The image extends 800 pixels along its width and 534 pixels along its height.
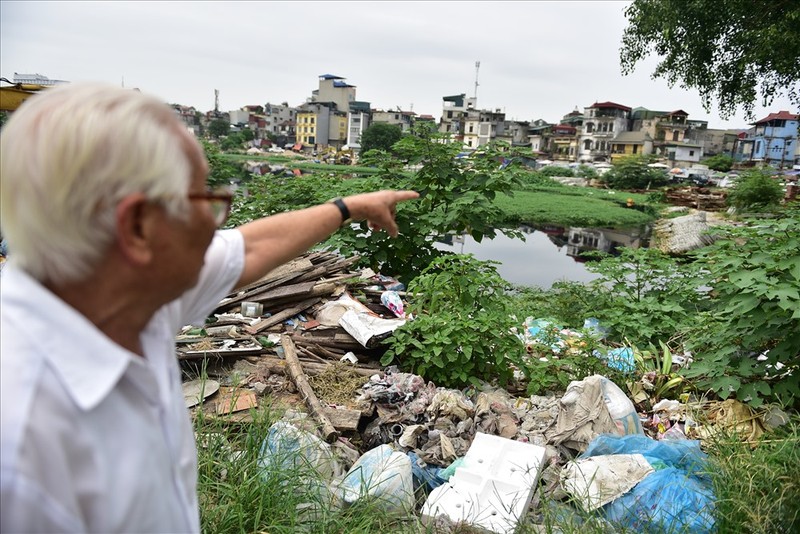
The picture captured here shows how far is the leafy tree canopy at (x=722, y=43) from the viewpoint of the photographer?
8766 mm

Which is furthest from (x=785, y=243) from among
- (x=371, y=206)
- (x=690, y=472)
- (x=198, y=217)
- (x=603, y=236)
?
(x=603, y=236)

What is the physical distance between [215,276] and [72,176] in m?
0.53

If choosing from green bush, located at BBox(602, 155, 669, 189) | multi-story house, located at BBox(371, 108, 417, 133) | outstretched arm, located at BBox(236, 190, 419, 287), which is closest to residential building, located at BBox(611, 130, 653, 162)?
green bush, located at BBox(602, 155, 669, 189)

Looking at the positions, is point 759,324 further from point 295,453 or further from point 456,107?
point 456,107

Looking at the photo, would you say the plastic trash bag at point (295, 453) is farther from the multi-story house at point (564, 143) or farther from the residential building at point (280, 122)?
the residential building at point (280, 122)

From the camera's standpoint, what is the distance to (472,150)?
6.80 metres

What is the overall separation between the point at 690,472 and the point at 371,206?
2.42 meters

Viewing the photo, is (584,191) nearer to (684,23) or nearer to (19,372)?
(684,23)

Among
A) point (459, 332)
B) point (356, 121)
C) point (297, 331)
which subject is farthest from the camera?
point (356, 121)

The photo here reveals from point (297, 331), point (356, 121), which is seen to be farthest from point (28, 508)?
point (356, 121)

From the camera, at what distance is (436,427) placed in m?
3.84

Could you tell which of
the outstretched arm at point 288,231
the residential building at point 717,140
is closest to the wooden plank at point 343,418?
the outstretched arm at point 288,231

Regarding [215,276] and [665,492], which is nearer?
[215,276]

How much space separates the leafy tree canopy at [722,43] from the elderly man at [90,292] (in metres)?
9.87
